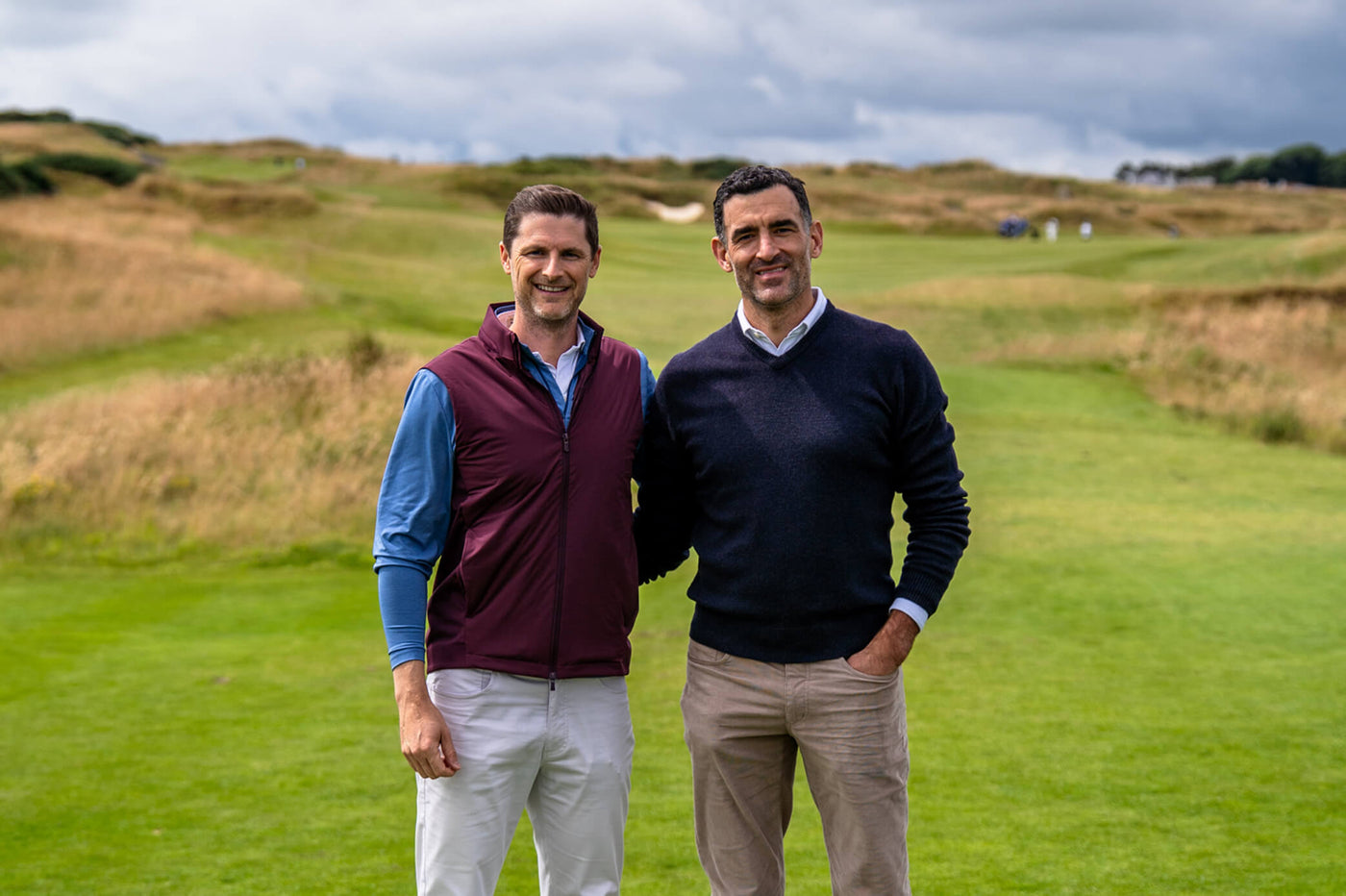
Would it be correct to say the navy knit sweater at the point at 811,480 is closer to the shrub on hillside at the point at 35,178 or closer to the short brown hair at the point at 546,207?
the short brown hair at the point at 546,207

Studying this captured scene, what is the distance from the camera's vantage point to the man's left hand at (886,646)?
9.71 feet

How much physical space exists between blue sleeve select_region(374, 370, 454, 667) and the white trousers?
16cm

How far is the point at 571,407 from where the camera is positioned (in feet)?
9.75

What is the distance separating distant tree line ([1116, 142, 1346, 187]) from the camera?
4094 inches

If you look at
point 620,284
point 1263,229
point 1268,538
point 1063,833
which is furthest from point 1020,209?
point 1063,833

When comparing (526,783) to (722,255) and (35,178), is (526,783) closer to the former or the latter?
(722,255)

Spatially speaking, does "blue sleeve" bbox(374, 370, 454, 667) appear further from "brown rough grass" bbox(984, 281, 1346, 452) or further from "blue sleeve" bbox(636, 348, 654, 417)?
"brown rough grass" bbox(984, 281, 1346, 452)

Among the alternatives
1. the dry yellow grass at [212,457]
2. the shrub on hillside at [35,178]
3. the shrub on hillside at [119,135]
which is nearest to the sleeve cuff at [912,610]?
the dry yellow grass at [212,457]

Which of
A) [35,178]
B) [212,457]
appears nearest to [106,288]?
[212,457]

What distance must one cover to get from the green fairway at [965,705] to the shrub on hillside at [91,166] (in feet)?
99.4

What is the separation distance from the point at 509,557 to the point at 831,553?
752 mm

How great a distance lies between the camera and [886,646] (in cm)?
296

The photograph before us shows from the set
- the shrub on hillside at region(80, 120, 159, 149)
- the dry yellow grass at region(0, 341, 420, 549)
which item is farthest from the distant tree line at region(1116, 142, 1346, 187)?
the dry yellow grass at region(0, 341, 420, 549)

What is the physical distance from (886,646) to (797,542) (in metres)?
0.32
